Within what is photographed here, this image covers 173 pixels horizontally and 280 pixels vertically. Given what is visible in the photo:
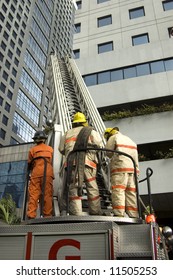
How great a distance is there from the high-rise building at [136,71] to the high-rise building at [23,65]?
22.1m

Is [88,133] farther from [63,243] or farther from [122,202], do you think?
[63,243]

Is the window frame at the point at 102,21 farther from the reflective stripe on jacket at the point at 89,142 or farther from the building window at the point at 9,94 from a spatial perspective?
the building window at the point at 9,94

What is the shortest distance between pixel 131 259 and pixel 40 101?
64917 mm

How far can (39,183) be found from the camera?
4727 mm

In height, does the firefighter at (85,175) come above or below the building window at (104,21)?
below

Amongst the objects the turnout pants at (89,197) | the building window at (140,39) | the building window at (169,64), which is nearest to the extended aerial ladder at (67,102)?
the turnout pants at (89,197)

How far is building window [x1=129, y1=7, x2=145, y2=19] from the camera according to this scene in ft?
75.3

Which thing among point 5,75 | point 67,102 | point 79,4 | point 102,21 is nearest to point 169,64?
point 102,21

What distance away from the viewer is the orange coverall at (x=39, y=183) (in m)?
4.54

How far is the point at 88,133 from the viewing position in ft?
14.7

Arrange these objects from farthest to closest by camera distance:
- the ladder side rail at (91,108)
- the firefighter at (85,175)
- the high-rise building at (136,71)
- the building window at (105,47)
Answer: the building window at (105,47) → the high-rise building at (136,71) → the ladder side rail at (91,108) → the firefighter at (85,175)
